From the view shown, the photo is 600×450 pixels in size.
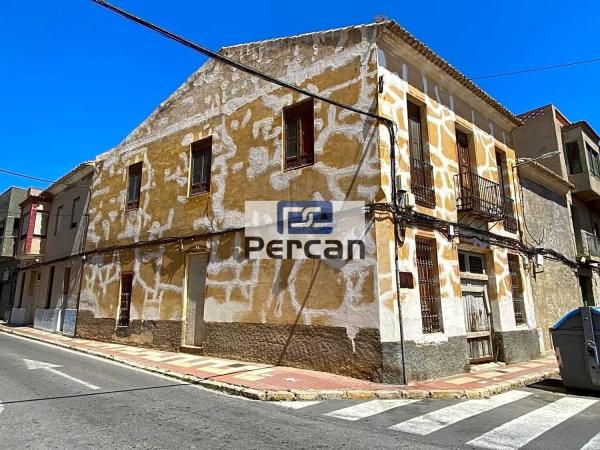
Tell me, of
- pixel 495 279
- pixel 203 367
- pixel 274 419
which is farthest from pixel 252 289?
pixel 495 279

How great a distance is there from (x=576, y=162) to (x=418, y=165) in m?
12.6

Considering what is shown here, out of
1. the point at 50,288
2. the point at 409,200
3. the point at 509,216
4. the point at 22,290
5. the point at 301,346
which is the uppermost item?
the point at 509,216

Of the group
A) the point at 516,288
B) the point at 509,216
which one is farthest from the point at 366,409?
the point at 509,216

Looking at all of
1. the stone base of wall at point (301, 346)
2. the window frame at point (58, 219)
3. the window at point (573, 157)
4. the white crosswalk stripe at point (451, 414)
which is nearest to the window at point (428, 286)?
the stone base of wall at point (301, 346)

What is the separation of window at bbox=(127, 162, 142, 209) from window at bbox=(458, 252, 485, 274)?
1015 cm

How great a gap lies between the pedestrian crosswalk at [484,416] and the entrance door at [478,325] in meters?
2.91

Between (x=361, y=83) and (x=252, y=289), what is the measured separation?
17.0 ft

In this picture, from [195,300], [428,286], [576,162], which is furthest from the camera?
[576,162]

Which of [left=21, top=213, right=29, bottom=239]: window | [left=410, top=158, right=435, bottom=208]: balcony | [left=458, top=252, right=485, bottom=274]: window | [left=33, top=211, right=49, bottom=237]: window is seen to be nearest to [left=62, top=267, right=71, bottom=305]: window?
[left=33, top=211, right=49, bottom=237]: window

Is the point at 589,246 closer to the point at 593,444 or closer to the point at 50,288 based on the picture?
the point at 593,444

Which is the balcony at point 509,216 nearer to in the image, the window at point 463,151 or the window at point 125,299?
the window at point 463,151

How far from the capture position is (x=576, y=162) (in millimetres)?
18328

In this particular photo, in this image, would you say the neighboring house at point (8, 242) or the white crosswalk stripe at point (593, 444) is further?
the neighboring house at point (8, 242)

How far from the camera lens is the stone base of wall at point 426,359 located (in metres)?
7.84
